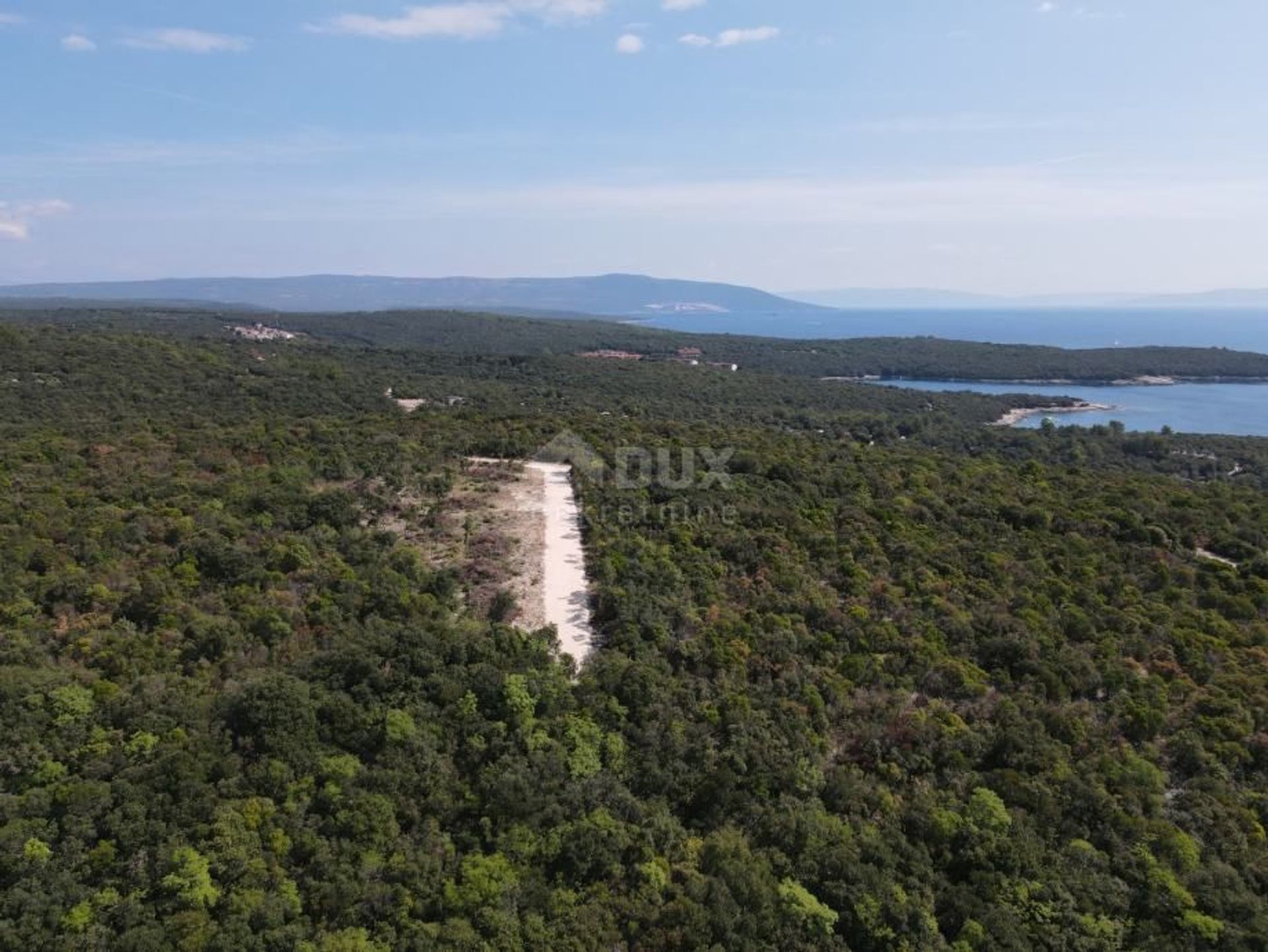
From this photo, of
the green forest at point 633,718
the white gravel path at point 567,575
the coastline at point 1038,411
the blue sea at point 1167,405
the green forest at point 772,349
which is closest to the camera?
the green forest at point 633,718

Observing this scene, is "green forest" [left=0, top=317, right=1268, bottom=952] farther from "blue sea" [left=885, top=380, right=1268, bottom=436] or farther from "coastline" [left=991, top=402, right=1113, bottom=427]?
"blue sea" [left=885, top=380, right=1268, bottom=436]

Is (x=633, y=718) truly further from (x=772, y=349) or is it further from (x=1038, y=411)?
(x=772, y=349)

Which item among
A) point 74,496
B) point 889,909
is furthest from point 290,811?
point 74,496

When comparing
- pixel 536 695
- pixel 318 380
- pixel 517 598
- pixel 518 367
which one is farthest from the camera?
pixel 518 367

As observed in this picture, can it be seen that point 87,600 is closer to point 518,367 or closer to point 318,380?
point 318,380

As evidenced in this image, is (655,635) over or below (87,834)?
over

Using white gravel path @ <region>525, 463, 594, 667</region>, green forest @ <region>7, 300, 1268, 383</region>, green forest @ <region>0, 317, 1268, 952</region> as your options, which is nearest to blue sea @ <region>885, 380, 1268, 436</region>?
green forest @ <region>7, 300, 1268, 383</region>

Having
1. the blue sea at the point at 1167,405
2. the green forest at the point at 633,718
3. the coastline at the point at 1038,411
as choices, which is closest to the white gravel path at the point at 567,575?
the green forest at the point at 633,718

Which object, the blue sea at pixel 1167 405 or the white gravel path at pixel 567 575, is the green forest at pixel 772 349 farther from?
the white gravel path at pixel 567 575
